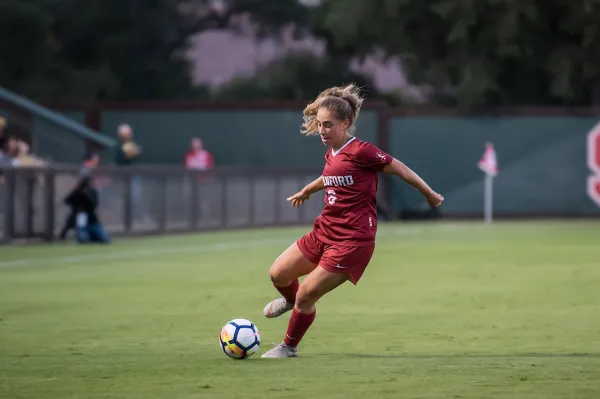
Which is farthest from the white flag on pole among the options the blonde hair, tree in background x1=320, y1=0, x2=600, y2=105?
the blonde hair

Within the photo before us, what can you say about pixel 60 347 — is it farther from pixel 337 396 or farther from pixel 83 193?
pixel 83 193

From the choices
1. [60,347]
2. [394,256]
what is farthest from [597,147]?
[60,347]

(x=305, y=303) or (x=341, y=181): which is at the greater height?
(x=341, y=181)

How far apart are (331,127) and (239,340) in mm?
1649

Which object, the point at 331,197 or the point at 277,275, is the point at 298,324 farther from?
the point at 331,197

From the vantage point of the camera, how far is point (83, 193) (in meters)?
24.7

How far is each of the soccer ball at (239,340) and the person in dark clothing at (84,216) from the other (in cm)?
1455

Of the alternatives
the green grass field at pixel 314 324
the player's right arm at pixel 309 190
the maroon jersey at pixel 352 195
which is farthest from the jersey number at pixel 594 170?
the maroon jersey at pixel 352 195

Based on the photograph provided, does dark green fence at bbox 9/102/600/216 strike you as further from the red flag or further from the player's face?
the player's face

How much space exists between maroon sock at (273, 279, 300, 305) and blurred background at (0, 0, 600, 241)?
14.1 m

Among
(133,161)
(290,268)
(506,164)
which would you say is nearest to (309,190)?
(290,268)

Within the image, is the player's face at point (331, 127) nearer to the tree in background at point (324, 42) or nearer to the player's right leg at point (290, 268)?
the player's right leg at point (290, 268)

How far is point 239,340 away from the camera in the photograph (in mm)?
10367

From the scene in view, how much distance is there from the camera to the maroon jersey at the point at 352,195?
10500 millimetres
